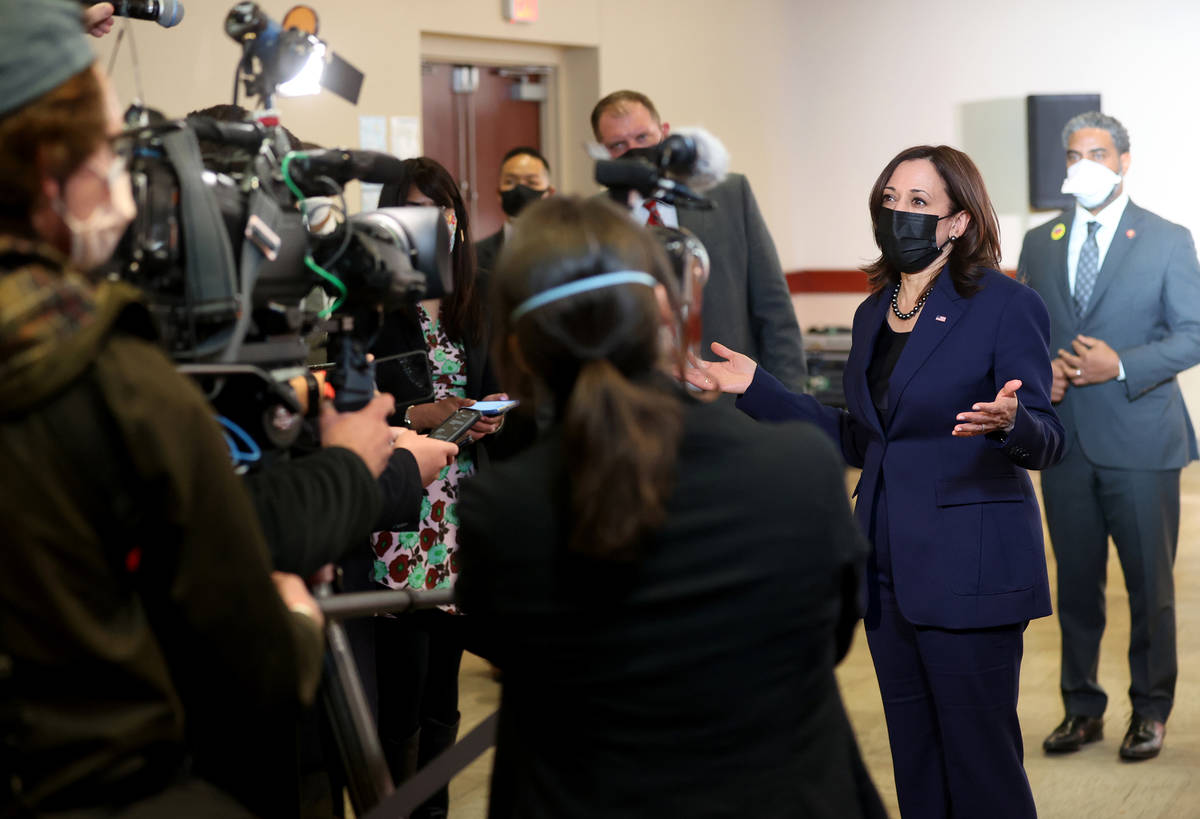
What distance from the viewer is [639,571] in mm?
1167

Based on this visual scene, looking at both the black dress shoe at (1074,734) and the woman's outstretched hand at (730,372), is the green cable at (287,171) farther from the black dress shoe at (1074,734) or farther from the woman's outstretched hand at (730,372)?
the black dress shoe at (1074,734)

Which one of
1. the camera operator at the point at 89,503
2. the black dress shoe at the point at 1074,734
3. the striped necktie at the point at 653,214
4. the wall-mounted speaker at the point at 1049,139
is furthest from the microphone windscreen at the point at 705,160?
the wall-mounted speaker at the point at 1049,139

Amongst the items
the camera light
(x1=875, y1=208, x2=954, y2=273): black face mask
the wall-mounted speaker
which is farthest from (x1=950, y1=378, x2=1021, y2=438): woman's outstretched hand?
the wall-mounted speaker

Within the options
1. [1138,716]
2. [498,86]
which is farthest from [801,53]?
[1138,716]

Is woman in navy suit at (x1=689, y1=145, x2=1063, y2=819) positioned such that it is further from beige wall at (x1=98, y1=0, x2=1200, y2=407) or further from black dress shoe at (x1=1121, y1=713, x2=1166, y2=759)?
beige wall at (x1=98, y1=0, x2=1200, y2=407)

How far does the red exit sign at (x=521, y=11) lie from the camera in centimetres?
607

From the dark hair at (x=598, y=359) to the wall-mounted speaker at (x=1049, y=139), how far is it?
6934 millimetres

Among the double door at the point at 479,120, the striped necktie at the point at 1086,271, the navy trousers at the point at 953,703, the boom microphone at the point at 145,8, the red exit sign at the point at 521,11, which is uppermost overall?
the red exit sign at the point at 521,11

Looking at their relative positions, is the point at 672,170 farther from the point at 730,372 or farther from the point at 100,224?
the point at 730,372

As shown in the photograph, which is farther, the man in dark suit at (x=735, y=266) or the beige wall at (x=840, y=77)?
the beige wall at (x=840, y=77)

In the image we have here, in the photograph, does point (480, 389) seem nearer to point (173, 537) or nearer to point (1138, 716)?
point (173, 537)

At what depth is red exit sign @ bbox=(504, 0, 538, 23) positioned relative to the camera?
607 cm

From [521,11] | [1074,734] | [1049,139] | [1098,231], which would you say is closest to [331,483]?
[1074,734]

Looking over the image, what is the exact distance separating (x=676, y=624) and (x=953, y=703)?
1.29 meters
